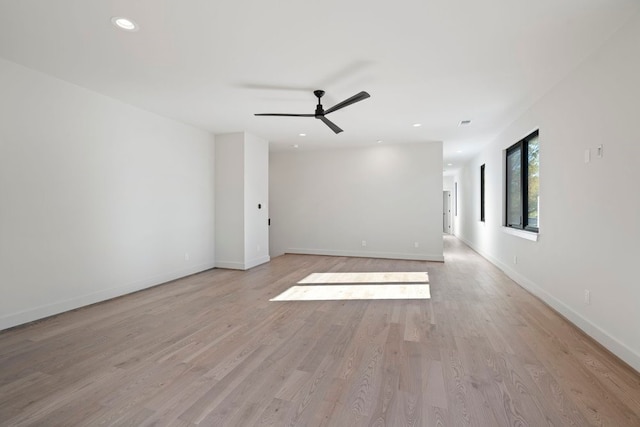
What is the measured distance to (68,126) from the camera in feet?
10.9

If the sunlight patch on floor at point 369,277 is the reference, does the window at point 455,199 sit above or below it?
above

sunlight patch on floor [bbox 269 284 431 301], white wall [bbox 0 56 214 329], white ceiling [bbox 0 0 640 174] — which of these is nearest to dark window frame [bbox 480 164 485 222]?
white ceiling [bbox 0 0 640 174]

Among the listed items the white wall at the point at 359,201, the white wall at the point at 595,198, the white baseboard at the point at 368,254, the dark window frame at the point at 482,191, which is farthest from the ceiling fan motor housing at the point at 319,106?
the dark window frame at the point at 482,191

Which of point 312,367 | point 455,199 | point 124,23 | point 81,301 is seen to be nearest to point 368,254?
point 312,367

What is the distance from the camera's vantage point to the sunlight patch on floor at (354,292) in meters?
3.86

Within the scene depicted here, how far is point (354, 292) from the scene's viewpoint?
4.11m

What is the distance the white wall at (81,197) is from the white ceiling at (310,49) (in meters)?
0.31

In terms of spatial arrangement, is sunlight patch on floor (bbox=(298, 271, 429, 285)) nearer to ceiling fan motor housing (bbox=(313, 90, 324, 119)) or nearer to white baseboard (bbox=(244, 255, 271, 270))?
white baseboard (bbox=(244, 255, 271, 270))

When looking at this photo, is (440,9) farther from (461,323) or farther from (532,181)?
(532,181)

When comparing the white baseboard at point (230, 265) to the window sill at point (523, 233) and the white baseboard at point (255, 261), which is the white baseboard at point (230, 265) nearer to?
the white baseboard at point (255, 261)

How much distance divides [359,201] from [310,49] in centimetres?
458

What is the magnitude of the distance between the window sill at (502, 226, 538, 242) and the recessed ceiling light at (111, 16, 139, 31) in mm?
4675

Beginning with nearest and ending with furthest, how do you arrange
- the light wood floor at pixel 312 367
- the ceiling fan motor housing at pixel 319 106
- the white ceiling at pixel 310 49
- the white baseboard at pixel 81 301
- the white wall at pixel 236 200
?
the light wood floor at pixel 312 367 → the white ceiling at pixel 310 49 → the white baseboard at pixel 81 301 → the ceiling fan motor housing at pixel 319 106 → the white wall at pixel 236 200

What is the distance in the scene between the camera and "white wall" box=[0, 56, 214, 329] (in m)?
2.90
